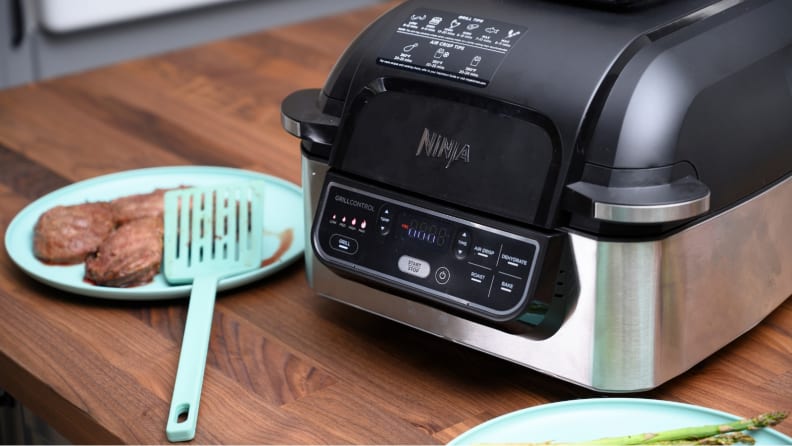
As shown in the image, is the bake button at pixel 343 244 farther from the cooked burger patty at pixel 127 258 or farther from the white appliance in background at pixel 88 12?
the white appliance in background at pixel 88 12

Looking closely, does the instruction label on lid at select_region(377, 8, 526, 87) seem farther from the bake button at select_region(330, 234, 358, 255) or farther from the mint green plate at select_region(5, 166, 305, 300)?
the mint green plate at select_region(5, 166, 305, 300)

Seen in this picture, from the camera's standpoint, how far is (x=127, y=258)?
0.99 metres

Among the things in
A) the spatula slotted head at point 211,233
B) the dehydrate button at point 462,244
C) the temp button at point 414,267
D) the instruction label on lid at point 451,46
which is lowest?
the spatula slotted head at point 211,233

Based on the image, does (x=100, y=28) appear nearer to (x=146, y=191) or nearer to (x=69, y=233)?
(x=146, y=191)

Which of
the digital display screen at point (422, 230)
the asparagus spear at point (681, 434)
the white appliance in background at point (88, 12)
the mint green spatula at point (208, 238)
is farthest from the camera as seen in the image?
the white appliance in background at point (88, 12)

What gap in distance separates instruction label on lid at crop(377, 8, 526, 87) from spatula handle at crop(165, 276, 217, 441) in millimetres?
278

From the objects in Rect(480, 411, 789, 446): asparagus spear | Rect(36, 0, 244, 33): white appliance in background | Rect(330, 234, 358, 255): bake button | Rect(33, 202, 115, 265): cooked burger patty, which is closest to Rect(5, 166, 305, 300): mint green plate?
Rect(33, 202, 115, 265): cooked burger patty

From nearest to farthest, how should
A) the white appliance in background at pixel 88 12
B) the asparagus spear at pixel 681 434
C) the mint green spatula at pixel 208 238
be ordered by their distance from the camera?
the asparagus spear at pixel 681 434 → the mint green spatula at pixel 208 238 → the white appliance in background at pixel 88 12

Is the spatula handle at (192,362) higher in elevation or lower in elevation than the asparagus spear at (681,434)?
lower

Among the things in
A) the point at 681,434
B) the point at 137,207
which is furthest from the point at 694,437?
the point at 137,207

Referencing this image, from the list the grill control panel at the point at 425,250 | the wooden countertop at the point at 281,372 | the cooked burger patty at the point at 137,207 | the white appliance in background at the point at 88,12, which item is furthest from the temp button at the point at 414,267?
the white appliance in background at the point at 88,12

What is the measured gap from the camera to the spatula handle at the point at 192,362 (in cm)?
80

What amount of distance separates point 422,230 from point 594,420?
198 millimetres

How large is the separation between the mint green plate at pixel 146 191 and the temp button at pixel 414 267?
8.5 inches
